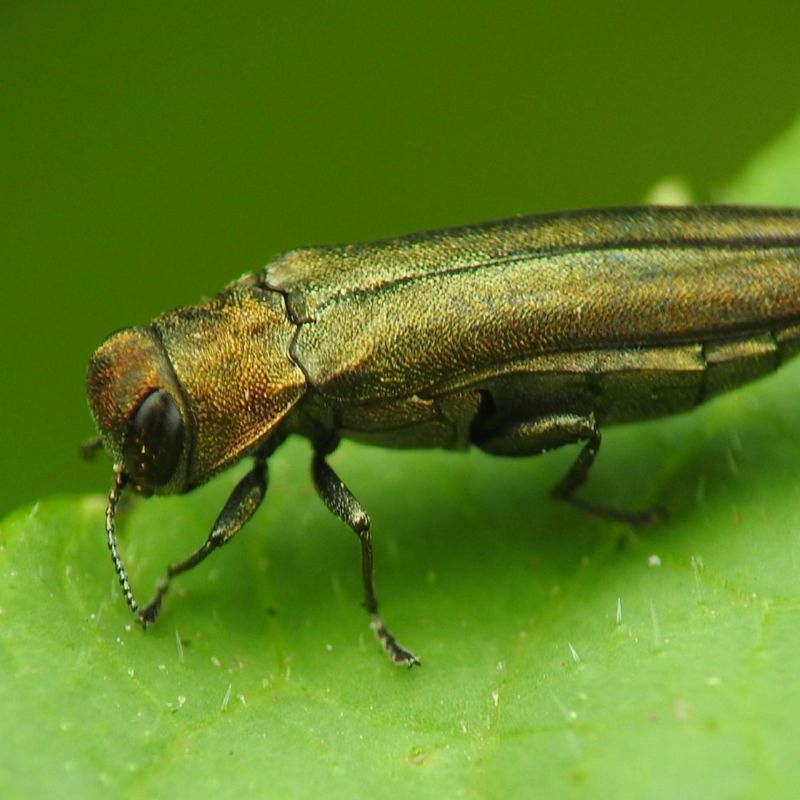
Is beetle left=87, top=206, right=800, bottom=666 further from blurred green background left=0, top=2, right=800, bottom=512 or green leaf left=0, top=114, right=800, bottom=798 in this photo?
blurred green background left=0, top=2, right=800, bottom=512

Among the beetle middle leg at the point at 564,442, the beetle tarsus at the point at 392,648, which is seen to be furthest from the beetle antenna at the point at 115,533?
the beetle middle leg at the point at 564,442

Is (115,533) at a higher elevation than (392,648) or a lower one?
higher

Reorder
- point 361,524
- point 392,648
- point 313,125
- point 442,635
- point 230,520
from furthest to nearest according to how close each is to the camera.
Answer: point 313,125 < point 230,520 < point 361,524 < point 442,635 < point 392,648

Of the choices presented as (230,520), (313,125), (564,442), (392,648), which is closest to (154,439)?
(230,520)

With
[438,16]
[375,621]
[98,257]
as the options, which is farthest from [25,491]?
[438,16]

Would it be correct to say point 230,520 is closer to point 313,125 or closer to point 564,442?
point 564,442
